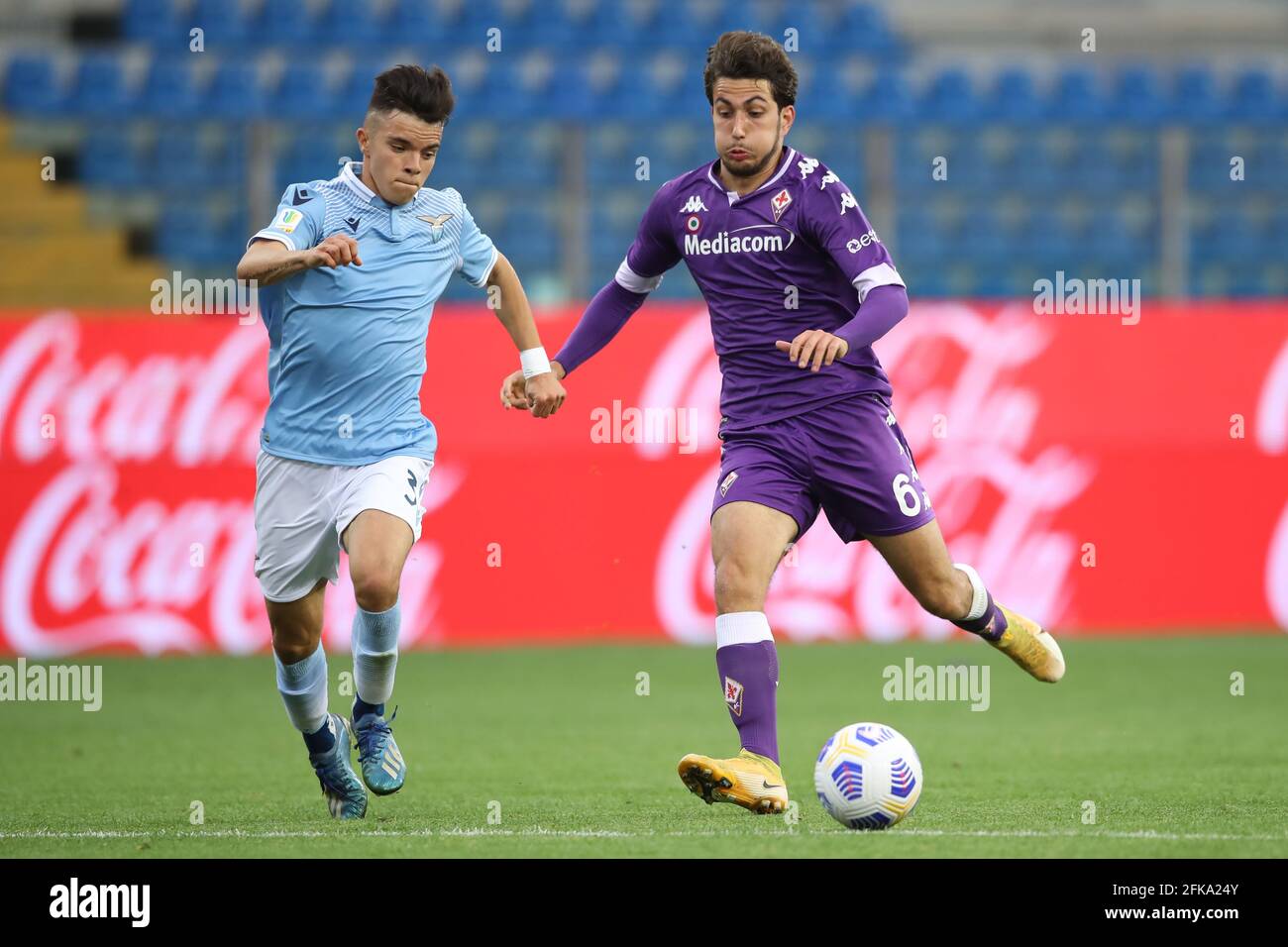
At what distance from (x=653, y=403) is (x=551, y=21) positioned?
6591 millimetres

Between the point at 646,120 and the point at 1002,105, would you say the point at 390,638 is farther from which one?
the point at 1002,105

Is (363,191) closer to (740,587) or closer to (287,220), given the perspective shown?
(287,220)

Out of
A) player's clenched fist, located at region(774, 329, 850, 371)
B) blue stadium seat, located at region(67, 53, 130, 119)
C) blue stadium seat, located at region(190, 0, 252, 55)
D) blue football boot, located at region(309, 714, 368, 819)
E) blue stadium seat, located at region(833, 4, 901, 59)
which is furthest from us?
blue stadium seat, located at region(833, 4, 901, 59)

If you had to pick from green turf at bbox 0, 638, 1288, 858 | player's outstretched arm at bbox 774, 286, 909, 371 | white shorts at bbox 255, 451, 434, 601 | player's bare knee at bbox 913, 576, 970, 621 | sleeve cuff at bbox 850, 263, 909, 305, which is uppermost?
sleeve cuff at bbox 850, 263, 909, 305

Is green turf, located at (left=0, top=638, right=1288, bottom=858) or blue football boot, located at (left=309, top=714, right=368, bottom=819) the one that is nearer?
green turf, located at (left=0, top=638, right=1288, bottom=858)

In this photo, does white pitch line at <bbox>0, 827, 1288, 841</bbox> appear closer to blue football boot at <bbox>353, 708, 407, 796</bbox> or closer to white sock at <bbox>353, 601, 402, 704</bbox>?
blue football boot at <bbox>353, 708, 407, 796</bbox>

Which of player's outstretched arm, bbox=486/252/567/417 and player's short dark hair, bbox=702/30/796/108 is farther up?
player's short dark hair, bbox=702/30/796/108

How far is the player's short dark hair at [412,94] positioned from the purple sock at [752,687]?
6.55ft

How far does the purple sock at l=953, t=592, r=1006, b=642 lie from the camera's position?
6.35 metres

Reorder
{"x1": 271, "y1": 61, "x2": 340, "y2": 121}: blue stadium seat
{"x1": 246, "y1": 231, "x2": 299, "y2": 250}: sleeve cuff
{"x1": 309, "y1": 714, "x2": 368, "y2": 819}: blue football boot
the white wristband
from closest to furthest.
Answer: {"x1": 246, "y1": 231, "x2": 299, "y2": 250}: sleeve cuff
{"x1": 309, "y1": 714, "x2": 368, "y2": 819}: blue football boot
the white wristband
{"x1": 271, "y1": 61, "x2": 340, "y2": 121}: blue stadium seat

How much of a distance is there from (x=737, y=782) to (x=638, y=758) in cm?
236

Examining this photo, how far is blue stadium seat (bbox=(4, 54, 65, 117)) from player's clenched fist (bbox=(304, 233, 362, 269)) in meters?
10.8

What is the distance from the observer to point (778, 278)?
5988 millimetres

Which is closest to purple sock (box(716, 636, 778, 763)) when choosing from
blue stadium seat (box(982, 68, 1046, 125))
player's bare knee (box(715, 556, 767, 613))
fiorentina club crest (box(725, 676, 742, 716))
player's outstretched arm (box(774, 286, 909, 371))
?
fiorentina club crest (box(725, 676, 742, 716))
